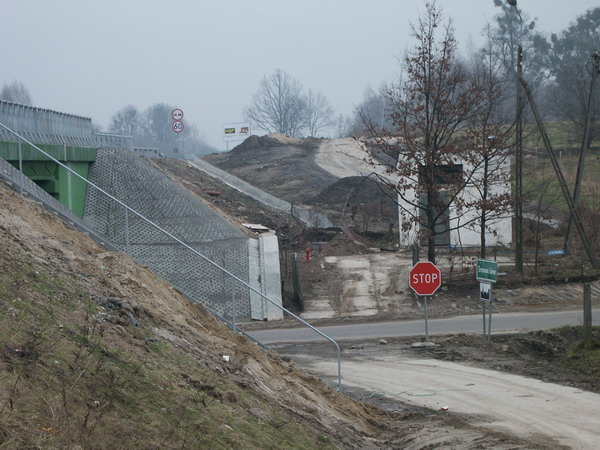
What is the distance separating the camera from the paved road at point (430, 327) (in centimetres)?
2169

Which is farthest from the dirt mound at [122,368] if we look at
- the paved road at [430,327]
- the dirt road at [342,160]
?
the dirt road at [342,160]

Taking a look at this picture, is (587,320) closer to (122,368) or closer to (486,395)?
(486,395)

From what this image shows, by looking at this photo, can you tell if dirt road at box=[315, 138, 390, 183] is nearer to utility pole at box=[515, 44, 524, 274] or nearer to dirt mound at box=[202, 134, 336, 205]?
dirt mound at box=[202, 134, 336, 205]

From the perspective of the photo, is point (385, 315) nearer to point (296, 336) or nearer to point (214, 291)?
point (296, 336)

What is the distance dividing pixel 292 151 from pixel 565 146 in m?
23.7

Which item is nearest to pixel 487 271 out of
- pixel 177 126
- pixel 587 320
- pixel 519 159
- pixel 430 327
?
pixel 587 320

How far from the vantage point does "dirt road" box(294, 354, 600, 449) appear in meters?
10.6

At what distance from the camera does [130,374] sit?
296 inches

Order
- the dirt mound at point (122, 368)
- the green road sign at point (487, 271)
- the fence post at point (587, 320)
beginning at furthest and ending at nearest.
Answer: the green road sign at point (487, 271), the fence post at point (587, 320), the dirt mound at point (122, 368)

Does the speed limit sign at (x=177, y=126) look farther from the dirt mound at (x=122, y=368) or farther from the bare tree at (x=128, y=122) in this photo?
the bare tree at (x=128, y=122)

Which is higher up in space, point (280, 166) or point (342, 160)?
point (342, 160)

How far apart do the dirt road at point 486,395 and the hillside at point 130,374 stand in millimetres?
797

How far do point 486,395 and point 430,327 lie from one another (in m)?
9.58

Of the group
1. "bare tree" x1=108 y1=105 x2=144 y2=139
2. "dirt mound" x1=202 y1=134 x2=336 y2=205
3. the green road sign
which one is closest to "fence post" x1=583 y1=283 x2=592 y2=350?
the green road sign
